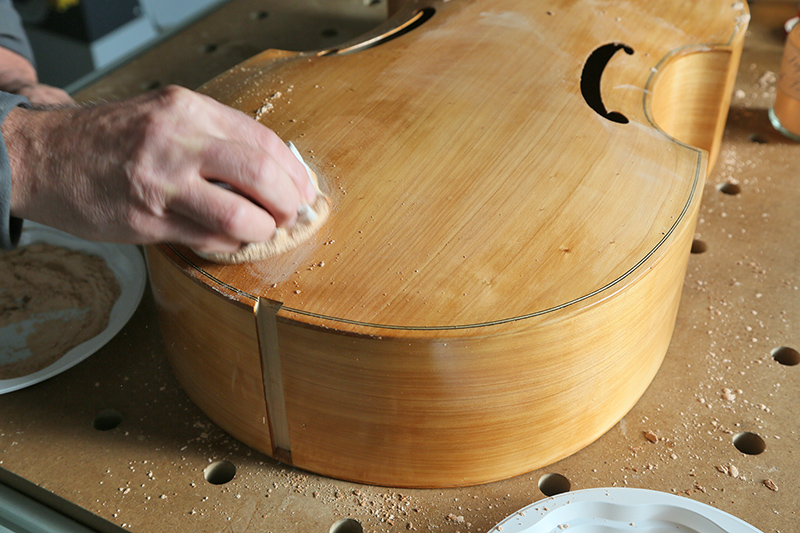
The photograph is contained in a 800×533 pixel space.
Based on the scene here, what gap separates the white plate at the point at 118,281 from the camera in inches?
37.0

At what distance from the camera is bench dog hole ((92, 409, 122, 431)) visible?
0.91 m

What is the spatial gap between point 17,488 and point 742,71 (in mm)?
1443

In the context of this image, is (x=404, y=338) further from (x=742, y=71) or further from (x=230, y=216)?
(x=742, y=71)

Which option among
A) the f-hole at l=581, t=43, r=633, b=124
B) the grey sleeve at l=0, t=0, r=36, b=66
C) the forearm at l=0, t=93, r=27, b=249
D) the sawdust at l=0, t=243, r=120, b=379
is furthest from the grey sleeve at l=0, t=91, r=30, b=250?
the f-hole at l=581, t=43, r=633, b=124

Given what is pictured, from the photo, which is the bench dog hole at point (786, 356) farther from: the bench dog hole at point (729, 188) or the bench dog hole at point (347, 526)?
the bench dog hole at point (347, 526)

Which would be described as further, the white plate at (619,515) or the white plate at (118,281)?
the white plate at (118,281)

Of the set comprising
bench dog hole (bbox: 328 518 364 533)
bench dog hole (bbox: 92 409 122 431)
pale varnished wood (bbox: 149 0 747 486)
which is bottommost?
bench dog hole (bbox: 328 518 364 533)

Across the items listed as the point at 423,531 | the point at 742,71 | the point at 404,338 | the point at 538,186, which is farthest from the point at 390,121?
the point at 742,71

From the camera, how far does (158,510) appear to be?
2.63 ft

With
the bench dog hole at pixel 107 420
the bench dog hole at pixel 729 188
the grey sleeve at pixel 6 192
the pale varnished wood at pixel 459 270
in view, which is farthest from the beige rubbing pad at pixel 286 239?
the bench dog hole at pixel 729 188

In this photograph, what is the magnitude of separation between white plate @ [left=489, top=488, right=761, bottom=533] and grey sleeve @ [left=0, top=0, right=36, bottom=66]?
1.00m

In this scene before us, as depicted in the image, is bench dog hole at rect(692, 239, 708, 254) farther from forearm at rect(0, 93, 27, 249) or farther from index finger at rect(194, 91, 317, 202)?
forearm at rect(0, 93, 27, 249)

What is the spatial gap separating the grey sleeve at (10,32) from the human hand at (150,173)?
46cm

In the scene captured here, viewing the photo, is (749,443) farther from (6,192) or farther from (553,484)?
(6,192)
